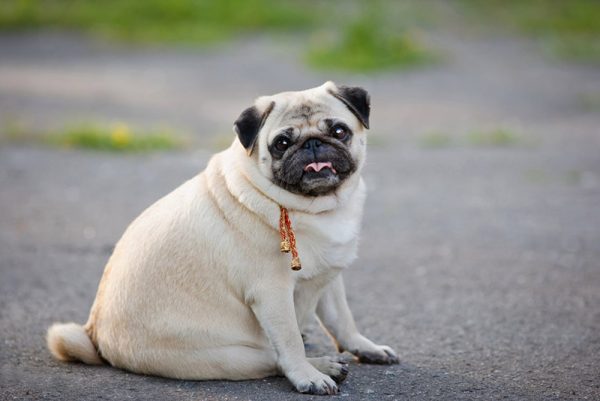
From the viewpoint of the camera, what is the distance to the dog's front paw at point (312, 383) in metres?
3.71

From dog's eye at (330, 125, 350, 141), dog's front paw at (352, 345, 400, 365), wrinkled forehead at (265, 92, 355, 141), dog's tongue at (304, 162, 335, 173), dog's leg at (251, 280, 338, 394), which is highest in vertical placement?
wrinkled forehead at (265, 92, 355, 141)

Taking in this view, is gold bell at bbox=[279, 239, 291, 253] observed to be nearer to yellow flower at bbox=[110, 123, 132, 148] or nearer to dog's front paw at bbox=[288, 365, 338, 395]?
dog's front paw at bbox=[288, 365, 338, 395]

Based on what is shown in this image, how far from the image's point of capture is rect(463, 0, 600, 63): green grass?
14367mm

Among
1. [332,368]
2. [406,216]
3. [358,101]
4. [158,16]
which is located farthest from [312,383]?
[158,16]

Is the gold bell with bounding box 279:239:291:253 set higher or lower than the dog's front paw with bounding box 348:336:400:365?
higher

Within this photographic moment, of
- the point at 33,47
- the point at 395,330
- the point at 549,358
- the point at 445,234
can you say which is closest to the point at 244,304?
the point at 395,330

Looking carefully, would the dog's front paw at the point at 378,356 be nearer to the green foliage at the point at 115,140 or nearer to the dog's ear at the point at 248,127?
the dog's ear at the point at 248,127

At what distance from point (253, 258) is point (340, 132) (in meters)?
0.68

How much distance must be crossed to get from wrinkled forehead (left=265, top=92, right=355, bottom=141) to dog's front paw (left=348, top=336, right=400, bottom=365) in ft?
3.50

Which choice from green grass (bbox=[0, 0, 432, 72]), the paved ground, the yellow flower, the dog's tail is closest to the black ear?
the paved ground

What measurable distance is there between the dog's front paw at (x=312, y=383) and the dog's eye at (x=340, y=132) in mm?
1032

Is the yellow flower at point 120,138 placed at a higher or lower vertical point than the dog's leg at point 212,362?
higher

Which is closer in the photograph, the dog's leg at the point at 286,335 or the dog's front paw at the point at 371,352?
the dog's leg at the point at 286,335

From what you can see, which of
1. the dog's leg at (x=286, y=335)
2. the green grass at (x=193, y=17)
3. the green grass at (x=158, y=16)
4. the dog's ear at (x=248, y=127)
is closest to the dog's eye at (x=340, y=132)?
the dog's ear at (x=248, y=127)
